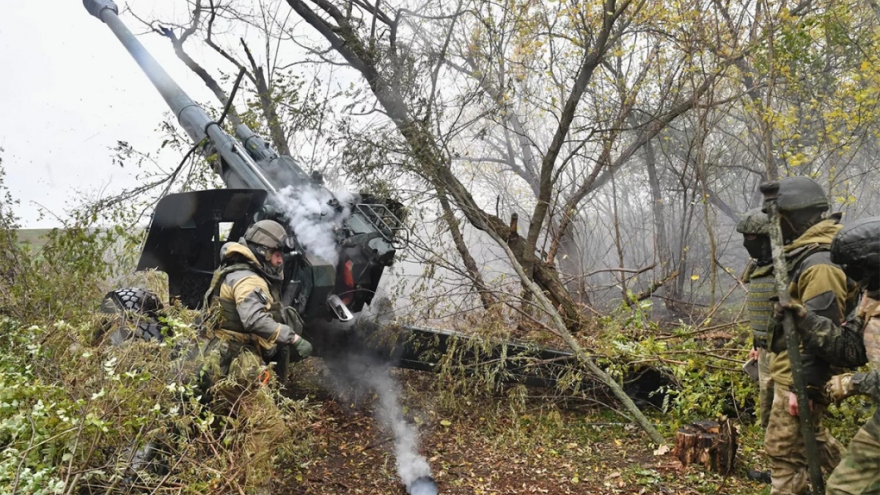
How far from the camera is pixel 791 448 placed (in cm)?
368

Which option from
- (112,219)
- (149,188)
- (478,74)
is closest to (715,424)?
(478,74)

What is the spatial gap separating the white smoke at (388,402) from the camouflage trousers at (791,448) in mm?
2387

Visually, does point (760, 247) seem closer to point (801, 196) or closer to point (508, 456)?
point (801, 196)

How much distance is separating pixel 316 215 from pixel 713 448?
397 cm

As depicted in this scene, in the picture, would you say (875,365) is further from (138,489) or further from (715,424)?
(138,489)

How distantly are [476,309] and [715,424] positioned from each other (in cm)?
263

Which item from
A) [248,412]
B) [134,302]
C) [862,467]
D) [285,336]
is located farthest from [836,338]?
[134,302]

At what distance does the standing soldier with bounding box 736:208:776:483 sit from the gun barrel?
180 inches

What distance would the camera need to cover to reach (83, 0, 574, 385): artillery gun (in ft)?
18.4

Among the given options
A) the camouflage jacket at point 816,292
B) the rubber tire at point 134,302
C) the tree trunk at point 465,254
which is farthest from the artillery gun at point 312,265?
the camouflage jacket at point 816,292

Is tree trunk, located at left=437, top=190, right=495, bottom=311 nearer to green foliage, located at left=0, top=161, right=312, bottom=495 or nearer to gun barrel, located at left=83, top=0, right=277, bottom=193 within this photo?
gun barrel, located at left=83, top=0, right=277, bottom=193

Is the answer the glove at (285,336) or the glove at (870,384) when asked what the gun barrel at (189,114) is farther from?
the glove at (870,384)

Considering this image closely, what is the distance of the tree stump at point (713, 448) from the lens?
4520 mm

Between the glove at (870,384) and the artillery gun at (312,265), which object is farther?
the artillery gun at (312,265)
